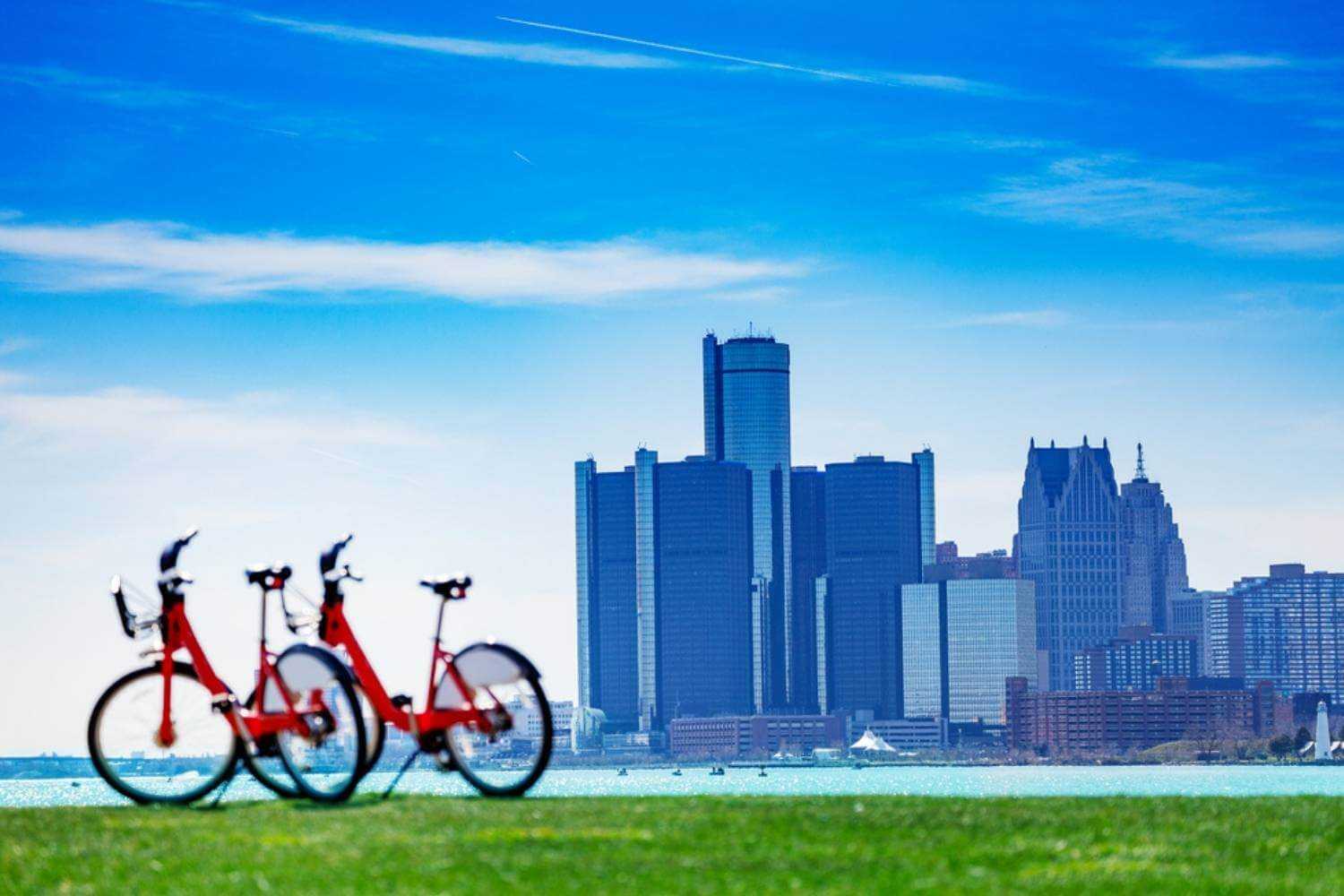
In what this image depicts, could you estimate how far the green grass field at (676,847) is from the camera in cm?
1672

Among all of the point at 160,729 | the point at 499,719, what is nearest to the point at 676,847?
the point at 499,719

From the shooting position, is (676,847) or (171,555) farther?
(171,555)

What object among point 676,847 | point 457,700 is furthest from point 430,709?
point 676,847

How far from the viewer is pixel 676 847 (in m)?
18.1

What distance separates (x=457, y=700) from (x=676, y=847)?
4.82 m

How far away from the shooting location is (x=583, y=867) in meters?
17.1

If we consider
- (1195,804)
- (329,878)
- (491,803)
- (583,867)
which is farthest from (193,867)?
(1195,804)

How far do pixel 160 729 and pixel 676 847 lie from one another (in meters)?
7.19

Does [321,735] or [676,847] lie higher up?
[321,735]

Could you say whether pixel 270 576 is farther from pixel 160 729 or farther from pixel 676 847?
pixel 676 847

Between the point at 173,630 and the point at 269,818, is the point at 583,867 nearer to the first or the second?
the point at 269,818

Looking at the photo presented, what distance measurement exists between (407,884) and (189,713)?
737 cm

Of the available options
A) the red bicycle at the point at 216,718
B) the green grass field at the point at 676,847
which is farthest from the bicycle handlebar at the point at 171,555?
the green grass field at the point at 676,847

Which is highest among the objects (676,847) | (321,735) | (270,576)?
(270,576)
